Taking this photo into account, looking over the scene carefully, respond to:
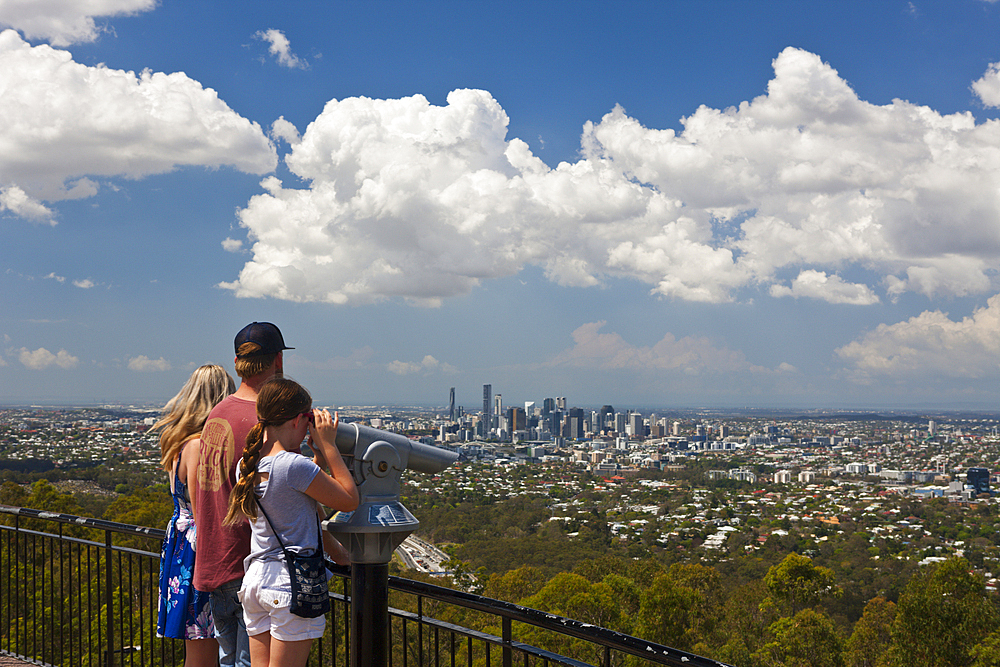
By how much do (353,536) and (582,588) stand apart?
2650cm

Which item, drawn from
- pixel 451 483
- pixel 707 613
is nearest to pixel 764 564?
pixel 707 613

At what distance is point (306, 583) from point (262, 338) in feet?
2.98

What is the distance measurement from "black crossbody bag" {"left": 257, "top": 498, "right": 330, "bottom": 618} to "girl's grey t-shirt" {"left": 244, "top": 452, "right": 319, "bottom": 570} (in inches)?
0.9

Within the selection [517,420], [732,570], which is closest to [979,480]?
[732,570]

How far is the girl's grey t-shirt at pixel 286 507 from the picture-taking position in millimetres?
2322

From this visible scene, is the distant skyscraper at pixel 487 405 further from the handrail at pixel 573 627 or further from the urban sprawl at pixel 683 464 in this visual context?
the handrail at pixel 573 627

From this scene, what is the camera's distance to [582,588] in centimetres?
2695

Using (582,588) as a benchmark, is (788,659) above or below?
below

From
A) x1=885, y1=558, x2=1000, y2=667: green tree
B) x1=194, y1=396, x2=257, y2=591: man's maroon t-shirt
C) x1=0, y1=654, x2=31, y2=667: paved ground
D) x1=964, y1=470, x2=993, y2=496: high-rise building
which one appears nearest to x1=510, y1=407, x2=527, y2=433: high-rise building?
Answer: x1=964, y1=470, x2=993, y2=496: high-rise building

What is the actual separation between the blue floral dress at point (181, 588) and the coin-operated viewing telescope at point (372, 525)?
2.38 ft

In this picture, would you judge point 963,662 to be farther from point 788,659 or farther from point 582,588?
point 582,588

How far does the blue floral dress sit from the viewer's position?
280 centimetres

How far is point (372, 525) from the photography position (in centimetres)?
230

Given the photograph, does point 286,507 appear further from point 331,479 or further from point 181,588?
point 181,588
